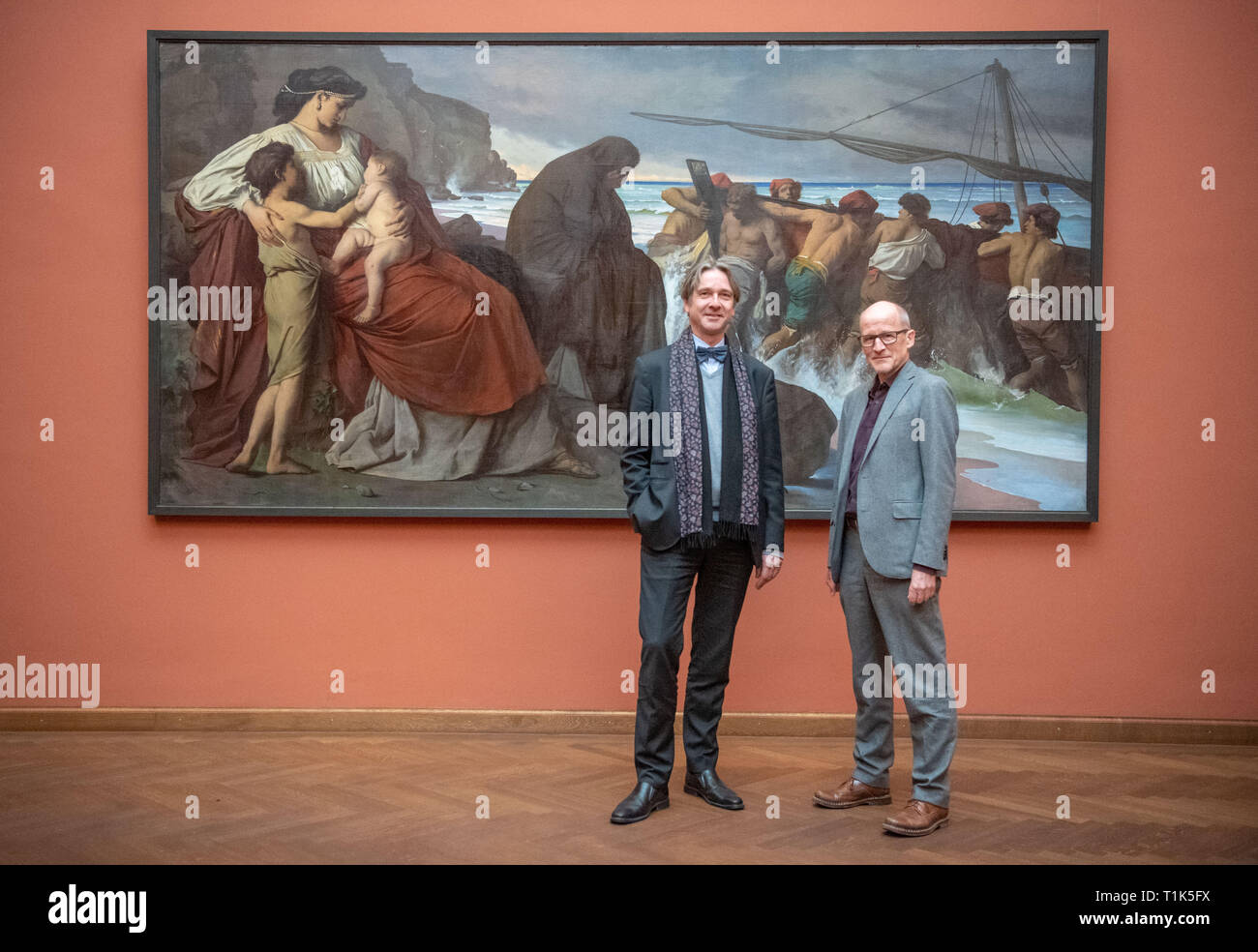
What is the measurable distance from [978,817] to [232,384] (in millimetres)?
3693

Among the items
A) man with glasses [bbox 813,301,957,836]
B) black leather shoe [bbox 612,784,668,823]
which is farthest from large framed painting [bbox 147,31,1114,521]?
black leather shoe [bbox 612,784,668,823]

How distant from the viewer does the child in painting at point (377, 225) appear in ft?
15.0

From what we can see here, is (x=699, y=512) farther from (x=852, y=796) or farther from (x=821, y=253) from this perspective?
(x=821, y=253)

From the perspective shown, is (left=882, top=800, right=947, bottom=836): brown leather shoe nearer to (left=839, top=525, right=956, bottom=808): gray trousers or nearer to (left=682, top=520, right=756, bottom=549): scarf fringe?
(left=839, top=525, right=956, bottom=808): gray trousers

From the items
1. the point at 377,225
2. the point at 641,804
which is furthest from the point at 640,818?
the point at 377,225

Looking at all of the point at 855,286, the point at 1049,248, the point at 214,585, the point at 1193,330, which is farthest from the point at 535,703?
the point at 1193,330

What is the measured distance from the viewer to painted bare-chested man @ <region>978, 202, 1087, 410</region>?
4.57m

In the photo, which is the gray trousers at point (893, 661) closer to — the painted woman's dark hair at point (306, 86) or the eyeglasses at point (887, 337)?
the eyeglasses at point (887, 337)

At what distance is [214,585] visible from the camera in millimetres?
4730

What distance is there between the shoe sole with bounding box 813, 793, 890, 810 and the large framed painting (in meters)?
1.36

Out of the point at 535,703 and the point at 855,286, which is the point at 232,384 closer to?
the point at 535,703

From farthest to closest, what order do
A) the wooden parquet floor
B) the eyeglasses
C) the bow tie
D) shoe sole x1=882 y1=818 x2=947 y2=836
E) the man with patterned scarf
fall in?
the bow tie
the man with patterned scarf
the eyeglasses
shoe sole x1=882 y1=818 x2=947 y2=836
the wooden parquet floor

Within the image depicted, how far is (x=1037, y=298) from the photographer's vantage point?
4.58 meters

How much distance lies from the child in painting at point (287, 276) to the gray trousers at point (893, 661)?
264 cm
